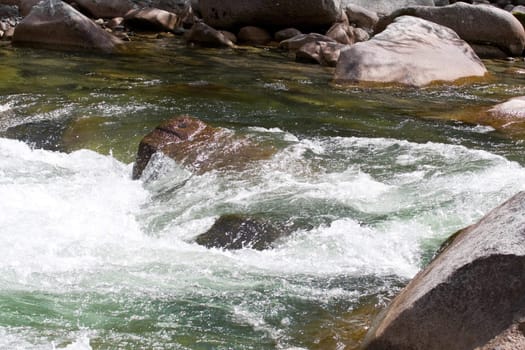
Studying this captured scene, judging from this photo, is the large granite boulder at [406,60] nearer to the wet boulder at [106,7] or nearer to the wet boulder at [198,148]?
the wet boulder at [198,148]

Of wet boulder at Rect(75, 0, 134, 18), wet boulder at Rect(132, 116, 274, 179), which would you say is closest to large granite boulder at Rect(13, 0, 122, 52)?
wet boulder at Rect(75, 0, 134, 18)

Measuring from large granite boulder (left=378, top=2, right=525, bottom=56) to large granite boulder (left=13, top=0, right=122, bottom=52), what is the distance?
575 cm

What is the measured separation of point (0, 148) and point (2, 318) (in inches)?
151

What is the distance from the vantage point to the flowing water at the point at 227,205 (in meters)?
3.90

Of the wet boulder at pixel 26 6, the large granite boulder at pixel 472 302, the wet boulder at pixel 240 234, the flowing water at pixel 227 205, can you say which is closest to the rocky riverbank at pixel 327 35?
the wet boulder at pixel 240 234

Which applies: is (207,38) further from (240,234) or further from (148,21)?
(240,234)

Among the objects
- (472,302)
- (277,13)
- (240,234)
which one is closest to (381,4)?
(277,13)

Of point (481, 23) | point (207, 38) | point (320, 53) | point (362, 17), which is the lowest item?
point (207, 38)

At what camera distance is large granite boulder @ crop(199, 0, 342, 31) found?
1659cm

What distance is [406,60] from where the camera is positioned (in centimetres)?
1105

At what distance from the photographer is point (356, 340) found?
11.9ft

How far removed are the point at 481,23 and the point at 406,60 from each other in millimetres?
4501

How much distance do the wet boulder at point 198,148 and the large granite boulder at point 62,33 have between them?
6.83 meters

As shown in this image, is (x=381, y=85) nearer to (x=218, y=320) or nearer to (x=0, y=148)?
(x=0, y=148)
